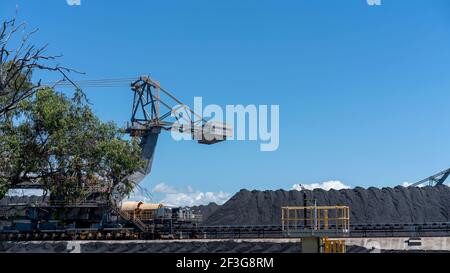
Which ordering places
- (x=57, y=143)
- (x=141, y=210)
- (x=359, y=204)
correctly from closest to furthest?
(x=57, y=143)
(x=141, y=210)
(x=359, y=204)

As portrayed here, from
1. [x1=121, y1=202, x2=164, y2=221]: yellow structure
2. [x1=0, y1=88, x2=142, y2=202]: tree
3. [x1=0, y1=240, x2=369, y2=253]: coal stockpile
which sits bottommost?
[x1=0, y1=240, x2=369, y2=253]: coal stockpile

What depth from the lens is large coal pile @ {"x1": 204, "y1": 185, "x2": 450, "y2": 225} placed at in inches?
1999

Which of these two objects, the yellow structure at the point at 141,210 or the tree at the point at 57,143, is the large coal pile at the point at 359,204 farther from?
the tree at the point at 57,143

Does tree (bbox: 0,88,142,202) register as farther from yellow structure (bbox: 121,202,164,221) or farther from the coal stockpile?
yellow structure (bbox: 121,202,164,221)

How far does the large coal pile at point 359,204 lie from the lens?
167 feet

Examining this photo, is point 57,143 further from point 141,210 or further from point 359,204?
point 359,204

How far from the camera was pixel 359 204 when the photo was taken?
52.4 meters

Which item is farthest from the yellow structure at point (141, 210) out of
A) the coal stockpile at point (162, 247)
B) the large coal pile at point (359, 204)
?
the large coal pile at point (359, 204)

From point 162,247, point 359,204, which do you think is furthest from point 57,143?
point 359,204

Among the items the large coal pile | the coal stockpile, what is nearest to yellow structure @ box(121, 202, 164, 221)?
the coal stockpile

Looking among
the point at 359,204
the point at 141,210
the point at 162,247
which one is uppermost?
the point at 359,204
